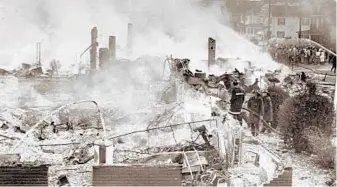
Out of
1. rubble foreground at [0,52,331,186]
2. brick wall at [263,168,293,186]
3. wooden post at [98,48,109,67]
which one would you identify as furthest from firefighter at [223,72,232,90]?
wooden post at [98,48,109,67]

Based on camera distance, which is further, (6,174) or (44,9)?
(44,9)

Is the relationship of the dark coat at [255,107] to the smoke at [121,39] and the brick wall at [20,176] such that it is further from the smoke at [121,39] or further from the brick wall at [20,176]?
the brick wall at [20,176]

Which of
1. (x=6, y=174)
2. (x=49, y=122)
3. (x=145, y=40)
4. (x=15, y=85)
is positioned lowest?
(x=6, y=174)

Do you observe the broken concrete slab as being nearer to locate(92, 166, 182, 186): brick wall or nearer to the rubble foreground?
the rubble foreground

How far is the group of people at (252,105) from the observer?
4.05 m

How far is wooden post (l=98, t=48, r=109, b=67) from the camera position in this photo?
3.94m

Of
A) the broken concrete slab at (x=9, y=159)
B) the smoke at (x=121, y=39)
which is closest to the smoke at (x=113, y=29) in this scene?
the smoke at (x=121, y=39)

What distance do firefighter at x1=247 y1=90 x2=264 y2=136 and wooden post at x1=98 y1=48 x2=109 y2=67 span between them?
1059mm

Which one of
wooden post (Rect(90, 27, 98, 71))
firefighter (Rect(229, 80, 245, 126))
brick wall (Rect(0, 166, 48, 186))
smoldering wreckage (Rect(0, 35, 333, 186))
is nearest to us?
brick wall (Rect(0, 166, 48, 186))

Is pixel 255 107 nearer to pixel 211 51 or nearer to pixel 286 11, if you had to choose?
pixel 211 51

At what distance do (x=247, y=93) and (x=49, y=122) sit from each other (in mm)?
1404

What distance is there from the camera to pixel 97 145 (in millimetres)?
3836

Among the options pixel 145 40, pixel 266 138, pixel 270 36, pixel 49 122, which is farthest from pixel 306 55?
pixel 49 122

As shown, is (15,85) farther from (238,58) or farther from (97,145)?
(238,58)
